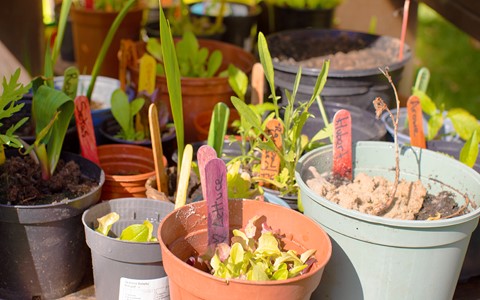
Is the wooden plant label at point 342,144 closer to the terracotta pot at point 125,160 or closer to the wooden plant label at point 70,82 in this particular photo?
the terracotta pot at point 125,160

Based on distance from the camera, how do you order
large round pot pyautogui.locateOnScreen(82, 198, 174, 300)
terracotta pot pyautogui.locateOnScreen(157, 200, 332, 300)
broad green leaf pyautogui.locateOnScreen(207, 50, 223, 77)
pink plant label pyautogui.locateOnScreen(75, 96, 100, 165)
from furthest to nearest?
broad green leaf pyautogui.locateOnScreen(207, 50, 223, 77)
pink plant label pyautogui.locateOnScreen(75, 96, 100, 165)
large round pot pyautogui.locateOnScreen(82, 198, 174, 300)
terracotta pot pyautogui.locateOnScreen(157, 200, 332, 300)

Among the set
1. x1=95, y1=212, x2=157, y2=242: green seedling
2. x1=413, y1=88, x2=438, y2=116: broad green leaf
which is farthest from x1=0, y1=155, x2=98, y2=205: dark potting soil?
x1=413, y1=88, x2=438, y2=116: broad green leaf

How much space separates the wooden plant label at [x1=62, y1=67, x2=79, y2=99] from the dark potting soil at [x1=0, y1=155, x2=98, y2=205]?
0.57ft

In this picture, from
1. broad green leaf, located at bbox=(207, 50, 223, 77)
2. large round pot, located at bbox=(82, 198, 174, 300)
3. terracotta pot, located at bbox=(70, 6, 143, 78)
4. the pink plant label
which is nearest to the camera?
large round pot, located at bbox=(82, 198, 174, 300)

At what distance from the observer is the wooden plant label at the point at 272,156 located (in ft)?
3.73

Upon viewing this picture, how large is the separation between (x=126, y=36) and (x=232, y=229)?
1275 mm

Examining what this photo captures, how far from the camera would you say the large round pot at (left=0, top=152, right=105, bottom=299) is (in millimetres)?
1029

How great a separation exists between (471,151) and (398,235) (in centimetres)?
36

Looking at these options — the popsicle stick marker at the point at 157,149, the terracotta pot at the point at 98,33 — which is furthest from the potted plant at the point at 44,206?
the terracotta pot at the point at 98,33

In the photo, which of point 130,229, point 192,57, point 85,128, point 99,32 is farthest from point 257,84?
point 99,32

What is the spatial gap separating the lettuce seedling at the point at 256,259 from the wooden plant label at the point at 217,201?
22mm

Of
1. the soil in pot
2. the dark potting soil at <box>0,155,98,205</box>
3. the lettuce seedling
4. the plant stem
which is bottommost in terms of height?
the dark potting soil at <box>0,155,98,205</box>

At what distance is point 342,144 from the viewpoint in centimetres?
108

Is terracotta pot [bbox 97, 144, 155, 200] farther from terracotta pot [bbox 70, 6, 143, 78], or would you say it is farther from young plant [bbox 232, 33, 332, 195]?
terracotta pot [bbox 70, 6, 143, 78]
